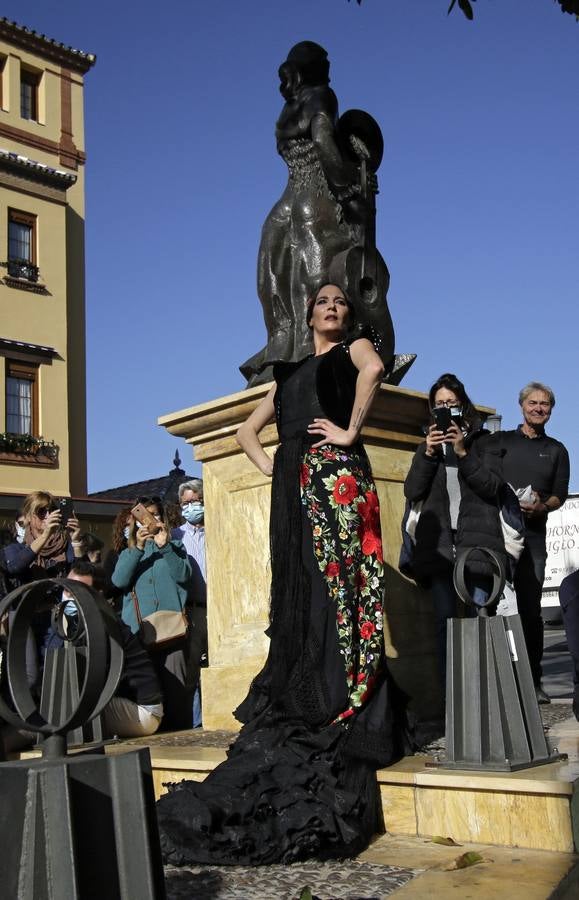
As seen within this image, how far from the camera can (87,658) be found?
1.84 m

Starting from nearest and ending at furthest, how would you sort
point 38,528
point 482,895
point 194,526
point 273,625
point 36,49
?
1. point 482,895
2. point 273,625
3. point 38,528
4. point 194,526
5. point 36,49

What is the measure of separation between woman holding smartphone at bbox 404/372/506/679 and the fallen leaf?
1808 millimetres

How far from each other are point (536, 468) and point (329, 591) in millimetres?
2399

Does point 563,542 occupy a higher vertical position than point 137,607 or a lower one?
higher

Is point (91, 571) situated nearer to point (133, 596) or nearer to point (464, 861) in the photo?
point (133, 596)

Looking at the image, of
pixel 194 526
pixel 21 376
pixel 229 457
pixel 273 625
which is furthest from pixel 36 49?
pixel 273 625

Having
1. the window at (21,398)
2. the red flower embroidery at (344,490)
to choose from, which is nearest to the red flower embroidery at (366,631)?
the red flower embroidery at (344,490)

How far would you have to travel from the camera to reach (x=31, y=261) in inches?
1094

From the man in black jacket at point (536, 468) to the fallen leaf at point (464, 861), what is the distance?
266cm

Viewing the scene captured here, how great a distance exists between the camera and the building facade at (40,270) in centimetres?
2675

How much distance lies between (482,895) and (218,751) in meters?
1.90

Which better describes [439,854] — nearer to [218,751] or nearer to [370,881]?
[370,881]

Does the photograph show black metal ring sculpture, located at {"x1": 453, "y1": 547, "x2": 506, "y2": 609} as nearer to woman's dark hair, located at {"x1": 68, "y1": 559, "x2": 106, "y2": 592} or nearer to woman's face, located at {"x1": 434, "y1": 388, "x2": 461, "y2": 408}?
woman's face, located at {"x1": 434, "y1": 388, "x2": 461, "y2": 408}

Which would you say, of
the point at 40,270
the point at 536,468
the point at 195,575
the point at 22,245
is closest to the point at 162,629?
the point at 195,575
